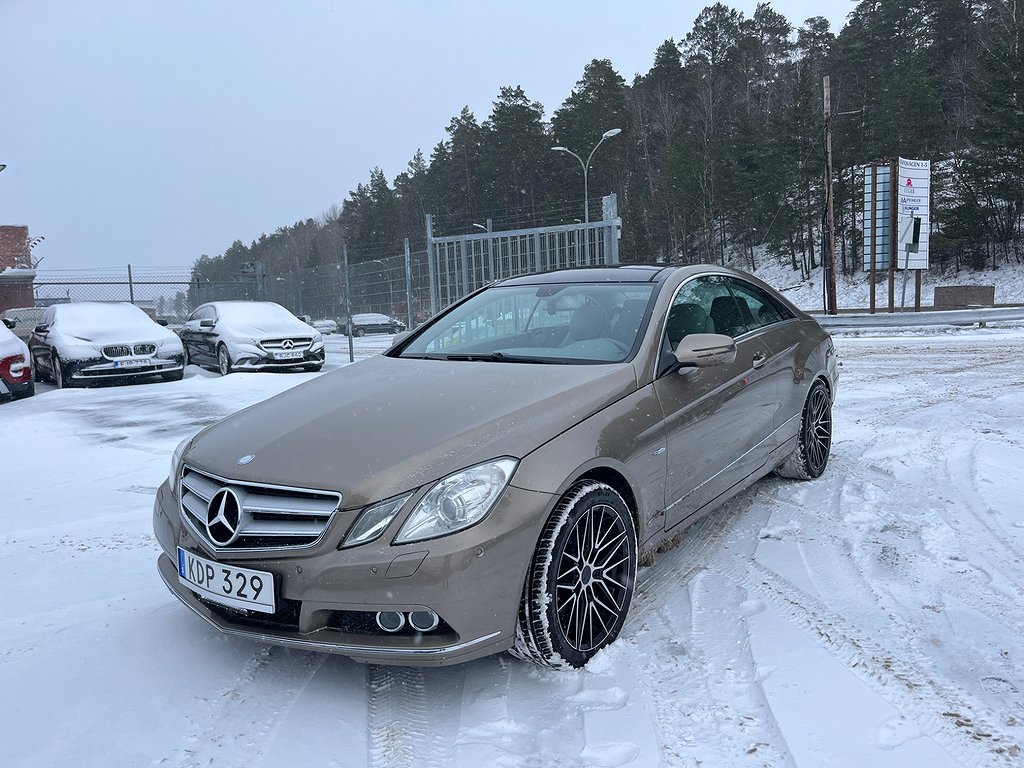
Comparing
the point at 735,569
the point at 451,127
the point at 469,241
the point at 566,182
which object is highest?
the point at 451,127

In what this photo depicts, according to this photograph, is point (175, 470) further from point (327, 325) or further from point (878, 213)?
point (878, 213)

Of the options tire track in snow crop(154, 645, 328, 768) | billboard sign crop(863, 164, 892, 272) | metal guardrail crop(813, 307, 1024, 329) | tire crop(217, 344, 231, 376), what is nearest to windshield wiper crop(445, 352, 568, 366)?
tire track in snow crop(154, 645, 328, 768)

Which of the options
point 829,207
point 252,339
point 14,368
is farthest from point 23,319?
point 829,207

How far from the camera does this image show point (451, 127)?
58.2 m

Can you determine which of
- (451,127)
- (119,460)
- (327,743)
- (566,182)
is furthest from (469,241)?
(451,127)

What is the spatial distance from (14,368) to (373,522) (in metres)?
9.66

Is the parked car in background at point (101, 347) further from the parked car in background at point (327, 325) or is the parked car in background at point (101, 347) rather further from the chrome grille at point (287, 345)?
the parked car in background at point (327, 325)

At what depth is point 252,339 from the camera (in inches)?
474

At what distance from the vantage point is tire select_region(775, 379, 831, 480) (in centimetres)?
484

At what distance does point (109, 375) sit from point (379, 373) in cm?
928

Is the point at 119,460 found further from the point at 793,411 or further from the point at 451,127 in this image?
the point at 451,127

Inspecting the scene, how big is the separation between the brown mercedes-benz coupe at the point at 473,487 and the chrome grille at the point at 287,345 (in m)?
8.79

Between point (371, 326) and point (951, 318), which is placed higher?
point (951, 318)

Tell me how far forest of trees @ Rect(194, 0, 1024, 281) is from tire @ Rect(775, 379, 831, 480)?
3742 centimetres
